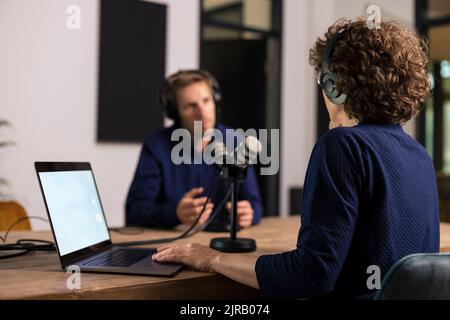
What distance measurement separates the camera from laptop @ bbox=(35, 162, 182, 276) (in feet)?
3.90

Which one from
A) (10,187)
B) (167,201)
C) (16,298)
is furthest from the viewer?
(10,187)

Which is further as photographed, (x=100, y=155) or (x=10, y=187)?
(x=100, y=155)

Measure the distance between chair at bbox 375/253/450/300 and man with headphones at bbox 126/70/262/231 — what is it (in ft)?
3.64

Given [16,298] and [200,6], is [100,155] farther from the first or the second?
[16,298]

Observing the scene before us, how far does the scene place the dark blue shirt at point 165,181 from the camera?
217cm

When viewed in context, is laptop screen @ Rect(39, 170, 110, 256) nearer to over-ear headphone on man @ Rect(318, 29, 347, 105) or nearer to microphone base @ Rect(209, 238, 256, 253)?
microphone base @ Rect(209, 238, 256, 253)

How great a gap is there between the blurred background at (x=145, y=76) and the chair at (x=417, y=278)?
2.40 meters

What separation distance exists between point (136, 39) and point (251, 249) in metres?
2.97

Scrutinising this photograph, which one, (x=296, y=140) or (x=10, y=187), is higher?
(x=296, y=140)

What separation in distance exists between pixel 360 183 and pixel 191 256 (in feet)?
1.47

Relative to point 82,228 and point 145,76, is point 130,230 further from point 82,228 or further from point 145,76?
point 145,76

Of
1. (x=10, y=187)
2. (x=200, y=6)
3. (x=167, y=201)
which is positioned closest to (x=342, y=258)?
(x=167, y=201)

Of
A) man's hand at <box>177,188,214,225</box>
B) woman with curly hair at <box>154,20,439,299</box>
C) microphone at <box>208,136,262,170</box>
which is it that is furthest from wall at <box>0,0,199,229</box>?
woman with curly hair at <box>154,20,439,299</box>

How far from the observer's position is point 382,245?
1.03 m
